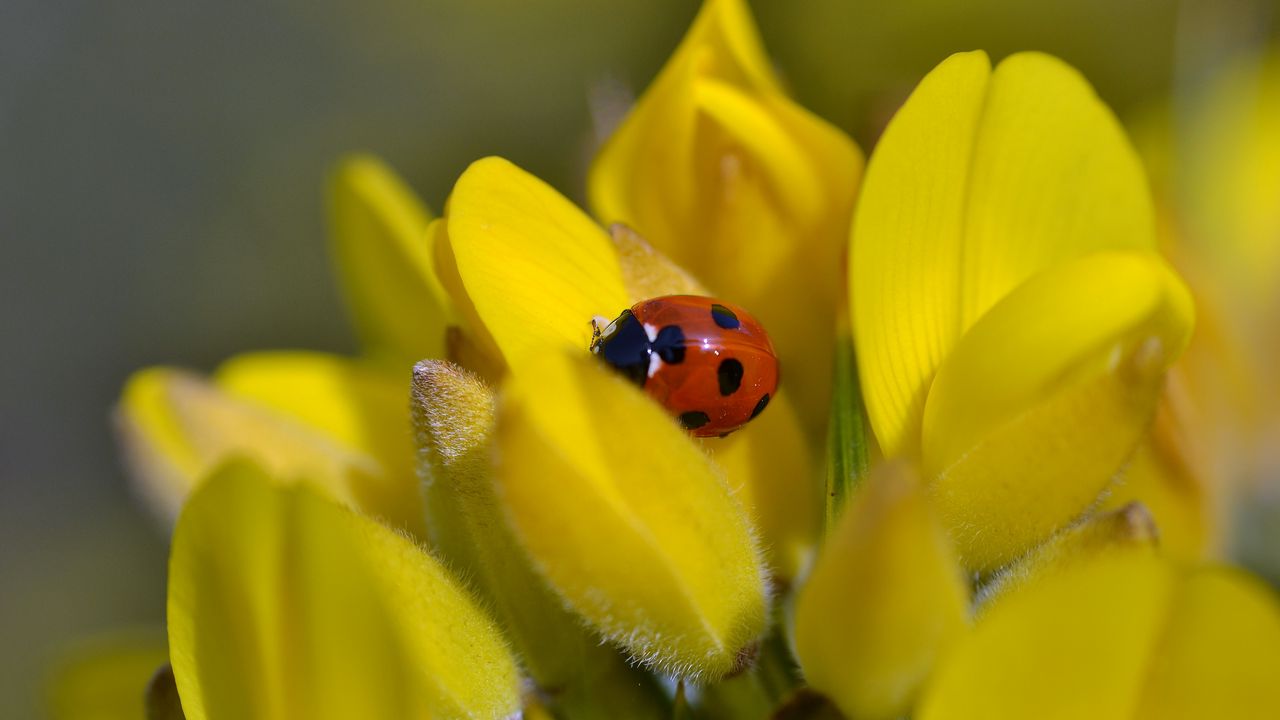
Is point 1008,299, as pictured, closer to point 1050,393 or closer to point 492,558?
point 1050,393

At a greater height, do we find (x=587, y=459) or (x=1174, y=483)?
(x=587, y=459)

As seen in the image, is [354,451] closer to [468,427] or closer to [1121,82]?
[468,427]

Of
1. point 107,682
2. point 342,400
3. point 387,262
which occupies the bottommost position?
point 107,682

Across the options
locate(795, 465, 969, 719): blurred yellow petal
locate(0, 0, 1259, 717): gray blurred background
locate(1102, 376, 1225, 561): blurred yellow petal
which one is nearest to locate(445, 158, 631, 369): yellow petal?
locate(795, 465, 969, 719): blurred yellow petal

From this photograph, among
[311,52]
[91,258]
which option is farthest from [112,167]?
[311,52]

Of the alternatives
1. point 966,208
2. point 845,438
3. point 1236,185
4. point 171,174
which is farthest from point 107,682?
point 171,174

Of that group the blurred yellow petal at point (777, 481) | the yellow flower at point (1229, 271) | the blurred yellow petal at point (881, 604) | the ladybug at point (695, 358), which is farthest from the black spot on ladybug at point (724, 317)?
the yellow flower at point (1229, 271)
